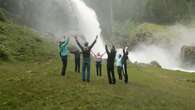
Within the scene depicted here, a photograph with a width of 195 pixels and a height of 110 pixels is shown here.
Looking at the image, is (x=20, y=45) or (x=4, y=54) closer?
(x=4, y=54)

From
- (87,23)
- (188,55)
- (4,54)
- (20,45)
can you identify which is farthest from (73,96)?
(87,23)

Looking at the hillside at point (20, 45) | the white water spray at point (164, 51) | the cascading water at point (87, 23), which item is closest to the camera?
the hillside at point (20, 45)

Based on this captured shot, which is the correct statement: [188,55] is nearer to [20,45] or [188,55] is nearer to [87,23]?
[87,23]

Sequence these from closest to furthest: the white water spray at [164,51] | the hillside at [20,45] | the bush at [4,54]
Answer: the bush at [4,54]
the hillside at [20,45]
the white water spray at [164,51]

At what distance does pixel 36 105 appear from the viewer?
16.9m

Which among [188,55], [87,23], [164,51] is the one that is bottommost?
[188,55]

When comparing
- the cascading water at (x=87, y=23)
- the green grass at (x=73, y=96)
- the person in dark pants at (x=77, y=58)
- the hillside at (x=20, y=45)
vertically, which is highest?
the cascading water at (x=87, y=23)

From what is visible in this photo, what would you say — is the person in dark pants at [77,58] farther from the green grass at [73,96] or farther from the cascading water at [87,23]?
the cascading water at [87,23]

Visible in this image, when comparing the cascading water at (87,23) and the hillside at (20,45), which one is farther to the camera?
the cascading water at (87,23)

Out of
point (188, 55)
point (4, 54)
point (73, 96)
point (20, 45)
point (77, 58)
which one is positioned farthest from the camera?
point (188, 55)

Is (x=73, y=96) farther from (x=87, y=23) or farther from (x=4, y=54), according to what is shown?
(x=87, y=23)

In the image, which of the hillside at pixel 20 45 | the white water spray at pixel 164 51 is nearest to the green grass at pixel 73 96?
the hillside at pixel 20 45

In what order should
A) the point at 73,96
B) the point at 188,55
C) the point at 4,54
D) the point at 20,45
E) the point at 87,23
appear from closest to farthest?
Result: 1. the point at 73,96
2. the point at 4,54
3. the point at 20,45
4. the point at 188,55
5. the point at 87,23

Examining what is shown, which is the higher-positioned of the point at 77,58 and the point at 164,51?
the point at 164,51
